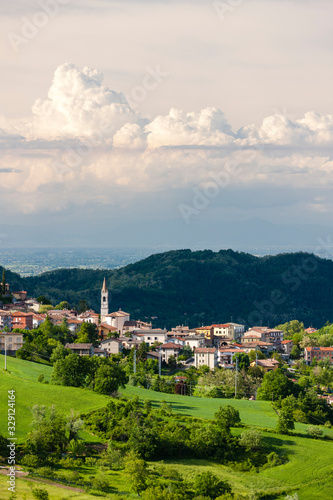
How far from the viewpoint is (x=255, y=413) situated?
156 ft

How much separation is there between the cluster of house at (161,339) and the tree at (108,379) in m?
12.1

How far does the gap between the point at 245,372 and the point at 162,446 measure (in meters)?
27.5

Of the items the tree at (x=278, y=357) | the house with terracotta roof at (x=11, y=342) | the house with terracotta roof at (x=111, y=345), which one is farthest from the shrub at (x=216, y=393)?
the tree at (x=278, y=357)

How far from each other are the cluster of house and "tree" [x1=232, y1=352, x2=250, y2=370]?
90 centimetres

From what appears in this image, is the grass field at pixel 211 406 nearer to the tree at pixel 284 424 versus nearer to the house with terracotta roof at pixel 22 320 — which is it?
the tree at pixel 284 424

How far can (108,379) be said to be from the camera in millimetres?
45156

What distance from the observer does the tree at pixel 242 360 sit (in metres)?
64.1

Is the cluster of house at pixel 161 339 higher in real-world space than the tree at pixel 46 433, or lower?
higher

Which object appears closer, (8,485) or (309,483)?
(8,485)

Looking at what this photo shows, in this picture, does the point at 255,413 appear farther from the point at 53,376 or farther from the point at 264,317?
the point at 264,317

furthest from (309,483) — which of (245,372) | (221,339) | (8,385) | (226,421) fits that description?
(221,339)

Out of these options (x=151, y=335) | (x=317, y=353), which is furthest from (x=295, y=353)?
(x=151, y=335)

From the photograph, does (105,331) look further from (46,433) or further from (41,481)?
(41,481)

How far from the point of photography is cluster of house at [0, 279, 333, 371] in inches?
2608
